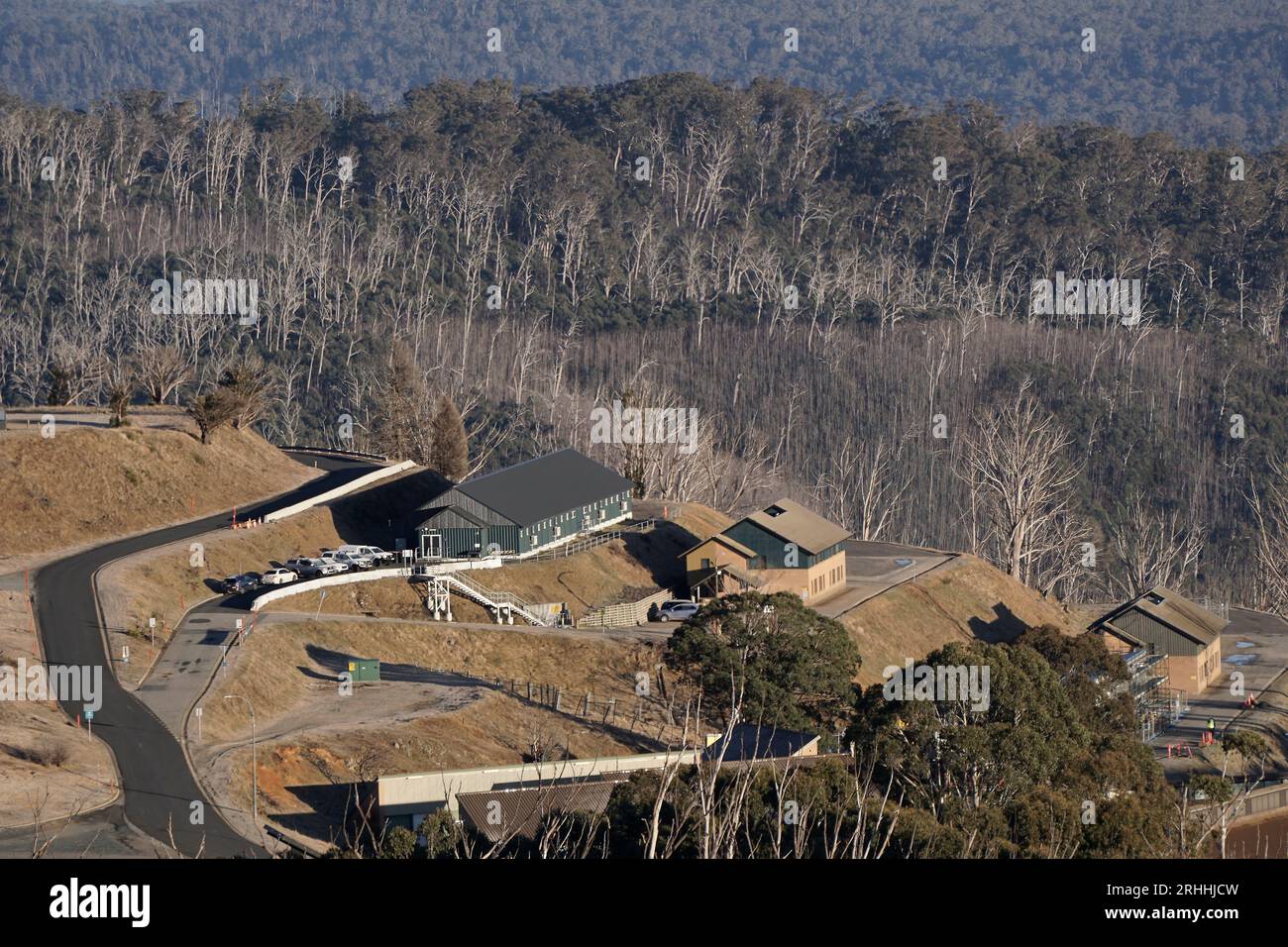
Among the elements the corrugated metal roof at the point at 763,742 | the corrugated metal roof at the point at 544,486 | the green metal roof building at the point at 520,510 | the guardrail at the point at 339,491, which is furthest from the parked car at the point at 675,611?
the corrugated metal roof at the point at 763,742

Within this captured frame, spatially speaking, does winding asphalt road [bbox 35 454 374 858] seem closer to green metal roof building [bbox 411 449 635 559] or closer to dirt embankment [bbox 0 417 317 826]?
dirt embankment [bbox 0 417 317 826]

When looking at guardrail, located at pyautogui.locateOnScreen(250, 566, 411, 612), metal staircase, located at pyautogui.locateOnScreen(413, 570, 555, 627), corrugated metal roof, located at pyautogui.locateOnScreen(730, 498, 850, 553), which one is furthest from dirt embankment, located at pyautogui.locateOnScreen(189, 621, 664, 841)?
corrugated metal roof, located at pyautogui.locateOnScreen(730, 498, 850, 553)

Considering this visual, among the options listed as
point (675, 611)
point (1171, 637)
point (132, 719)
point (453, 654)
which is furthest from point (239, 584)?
point (1171, 637)

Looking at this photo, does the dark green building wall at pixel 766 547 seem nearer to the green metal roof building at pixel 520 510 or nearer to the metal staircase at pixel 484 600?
the green metal roof building at pixel 520 510

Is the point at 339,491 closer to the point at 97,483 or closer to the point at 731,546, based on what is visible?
the point at 97,483

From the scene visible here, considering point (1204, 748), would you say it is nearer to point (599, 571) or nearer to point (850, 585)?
point (850, 585)
